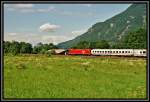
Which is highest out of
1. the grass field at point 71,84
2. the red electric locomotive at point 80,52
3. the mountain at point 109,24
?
the mountain at point 109,24

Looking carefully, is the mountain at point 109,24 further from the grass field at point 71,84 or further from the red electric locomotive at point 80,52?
the red electric locomotive at point 80,52

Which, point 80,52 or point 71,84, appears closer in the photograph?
point 71,84

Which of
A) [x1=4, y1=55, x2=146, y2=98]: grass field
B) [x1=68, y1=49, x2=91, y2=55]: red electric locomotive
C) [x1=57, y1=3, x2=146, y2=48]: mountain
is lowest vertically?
[x1=4, y1=55, x2=146, y2=98]: grass field

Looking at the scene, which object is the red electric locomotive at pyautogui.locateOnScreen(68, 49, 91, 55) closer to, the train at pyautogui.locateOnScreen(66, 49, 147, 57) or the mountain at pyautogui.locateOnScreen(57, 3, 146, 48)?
the train at pyautogui.locateOnScreen(66, 49, 147, 57)

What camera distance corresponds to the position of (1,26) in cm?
634

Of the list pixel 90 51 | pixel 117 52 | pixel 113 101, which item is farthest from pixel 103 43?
pixel 113 101

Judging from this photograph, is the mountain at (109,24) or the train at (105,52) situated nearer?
the mountain at (109,24)

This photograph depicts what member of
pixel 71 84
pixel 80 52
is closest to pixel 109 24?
pixel 71 84

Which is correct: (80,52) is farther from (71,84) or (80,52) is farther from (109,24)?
(71,84)

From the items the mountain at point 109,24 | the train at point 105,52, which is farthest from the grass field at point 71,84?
the train at point 105,52

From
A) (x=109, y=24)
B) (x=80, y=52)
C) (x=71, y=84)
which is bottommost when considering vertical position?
(x=71, y=84)

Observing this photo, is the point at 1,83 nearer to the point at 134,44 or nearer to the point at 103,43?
the point at 134,44

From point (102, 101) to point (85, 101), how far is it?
0.37m

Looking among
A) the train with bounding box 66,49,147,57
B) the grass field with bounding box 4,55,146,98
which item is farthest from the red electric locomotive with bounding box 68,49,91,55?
the grass field with bounding box 4,55,146,98
